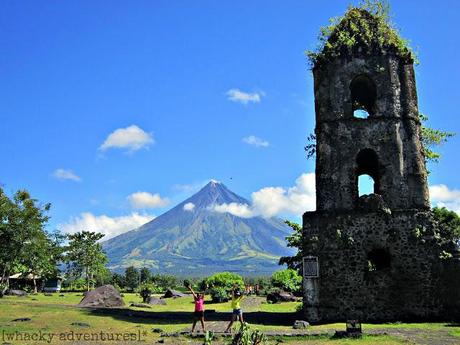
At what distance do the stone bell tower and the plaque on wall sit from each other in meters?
0.04

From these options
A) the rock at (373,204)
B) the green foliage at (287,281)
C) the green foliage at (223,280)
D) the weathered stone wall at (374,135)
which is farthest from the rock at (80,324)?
the green foliage at (287,281)

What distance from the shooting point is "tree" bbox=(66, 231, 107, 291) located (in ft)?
188

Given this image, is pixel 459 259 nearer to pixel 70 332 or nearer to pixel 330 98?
pixel 330 98

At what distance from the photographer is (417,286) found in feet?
54.9

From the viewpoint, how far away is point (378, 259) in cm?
1814

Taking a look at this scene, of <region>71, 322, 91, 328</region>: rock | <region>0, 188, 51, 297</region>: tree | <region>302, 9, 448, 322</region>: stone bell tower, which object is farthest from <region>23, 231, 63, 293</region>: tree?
<region>302, 9, 448, 322</region>: stone bell tower

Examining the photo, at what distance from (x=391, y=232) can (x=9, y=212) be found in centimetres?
2850

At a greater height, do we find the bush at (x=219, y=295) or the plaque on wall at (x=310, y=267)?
the plaque on wall at (x=310, y=267)

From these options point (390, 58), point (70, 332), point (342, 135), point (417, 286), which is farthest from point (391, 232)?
point (70, 332)

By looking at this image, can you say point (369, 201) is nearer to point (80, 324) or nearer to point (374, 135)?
point (374, 135)

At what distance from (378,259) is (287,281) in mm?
20125

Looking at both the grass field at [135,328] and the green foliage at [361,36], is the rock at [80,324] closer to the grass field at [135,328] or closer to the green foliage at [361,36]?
the grass field at [135,328]

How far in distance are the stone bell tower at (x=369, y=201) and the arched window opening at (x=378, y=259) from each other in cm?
4

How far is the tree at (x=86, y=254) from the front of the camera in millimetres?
57344
